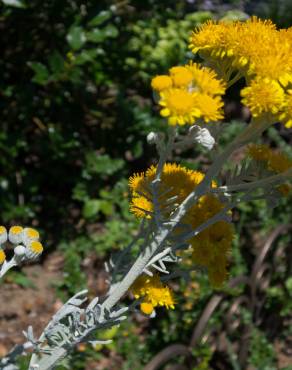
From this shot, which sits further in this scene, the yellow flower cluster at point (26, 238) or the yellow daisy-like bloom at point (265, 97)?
the yellow flower cluster at point (26, 238)

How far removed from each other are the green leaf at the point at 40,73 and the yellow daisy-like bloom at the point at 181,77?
5.68 ft

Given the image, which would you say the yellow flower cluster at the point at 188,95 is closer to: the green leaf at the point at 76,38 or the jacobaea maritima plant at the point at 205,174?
the jacobaea maritima plant at the point at 205,174

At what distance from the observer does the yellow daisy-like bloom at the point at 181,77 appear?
0.96m

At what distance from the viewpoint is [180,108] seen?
3.08 feet

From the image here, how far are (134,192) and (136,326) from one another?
5.86 feet

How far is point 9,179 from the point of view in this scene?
3033 millimetres

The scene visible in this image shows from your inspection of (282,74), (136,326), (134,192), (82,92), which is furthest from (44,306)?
(282,74)

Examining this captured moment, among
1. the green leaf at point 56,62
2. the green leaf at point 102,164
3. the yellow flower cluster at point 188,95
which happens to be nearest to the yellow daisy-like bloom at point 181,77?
the yellow flower cluster at point 188,95

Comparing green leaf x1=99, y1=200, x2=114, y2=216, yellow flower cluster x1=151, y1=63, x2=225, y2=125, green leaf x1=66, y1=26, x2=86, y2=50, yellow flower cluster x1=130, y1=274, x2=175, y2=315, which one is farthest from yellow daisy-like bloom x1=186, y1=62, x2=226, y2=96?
green leaf x1=99, y1=200, x2=114, y2=216

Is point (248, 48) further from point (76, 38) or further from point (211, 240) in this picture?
point (76, 38)

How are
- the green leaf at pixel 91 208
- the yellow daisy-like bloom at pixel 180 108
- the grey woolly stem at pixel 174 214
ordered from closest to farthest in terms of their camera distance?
the yellow daisy-like bloom at pixel 180 108
the grey woolly stem at pixel 174 214
the green leaf at pixel 91 208

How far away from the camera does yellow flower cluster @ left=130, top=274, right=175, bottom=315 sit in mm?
1262

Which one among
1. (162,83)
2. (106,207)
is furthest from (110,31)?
(162,83)

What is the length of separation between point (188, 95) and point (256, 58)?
0.15m
